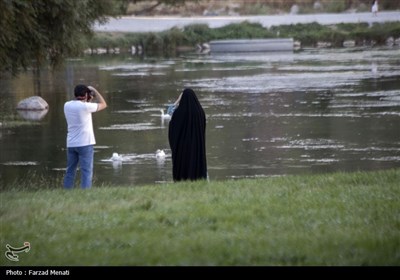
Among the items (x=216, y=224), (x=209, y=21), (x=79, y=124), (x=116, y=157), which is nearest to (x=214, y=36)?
(x=209, y=21)

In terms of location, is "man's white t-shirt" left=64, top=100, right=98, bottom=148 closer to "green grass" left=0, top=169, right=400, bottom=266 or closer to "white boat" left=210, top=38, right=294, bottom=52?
"green grass" left=0, top=169, right=400, bottom=266

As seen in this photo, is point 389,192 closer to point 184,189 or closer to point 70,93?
point 184,189

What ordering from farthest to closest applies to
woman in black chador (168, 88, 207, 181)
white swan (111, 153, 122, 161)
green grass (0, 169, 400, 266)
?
white swan (111, 153, 122, 161) < woman in black chador (168, 88, 207, 181) < green grass (0, 169, 400, 266)

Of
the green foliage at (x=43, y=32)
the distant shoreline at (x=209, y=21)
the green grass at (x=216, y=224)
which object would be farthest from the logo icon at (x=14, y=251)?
the distant shoreline at (x=209, y=21)

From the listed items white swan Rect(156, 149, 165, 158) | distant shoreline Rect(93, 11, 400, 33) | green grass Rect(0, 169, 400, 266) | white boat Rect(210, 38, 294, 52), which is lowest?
white boat Rect(210, 38, 294, 52)

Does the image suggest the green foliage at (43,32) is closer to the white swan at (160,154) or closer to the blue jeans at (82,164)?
the white swan at (160,154)

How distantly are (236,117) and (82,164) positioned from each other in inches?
631

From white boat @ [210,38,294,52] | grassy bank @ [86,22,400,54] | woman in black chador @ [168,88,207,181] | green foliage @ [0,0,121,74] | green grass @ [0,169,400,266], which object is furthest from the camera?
grassy bank @ [86,22,400,54]

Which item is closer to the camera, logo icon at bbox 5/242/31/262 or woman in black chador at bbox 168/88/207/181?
logo icon at bbox 5/242/31/262

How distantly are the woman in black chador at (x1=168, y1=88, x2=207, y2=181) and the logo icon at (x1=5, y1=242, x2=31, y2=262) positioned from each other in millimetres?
6342

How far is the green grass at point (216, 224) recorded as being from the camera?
8.59 m

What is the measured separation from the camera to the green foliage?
21812mm

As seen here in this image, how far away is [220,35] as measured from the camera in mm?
69688

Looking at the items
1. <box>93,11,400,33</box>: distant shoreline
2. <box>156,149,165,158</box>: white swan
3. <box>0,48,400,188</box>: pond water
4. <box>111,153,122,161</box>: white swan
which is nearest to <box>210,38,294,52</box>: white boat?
<box>93,11,400,33</box>: distant shoreline
